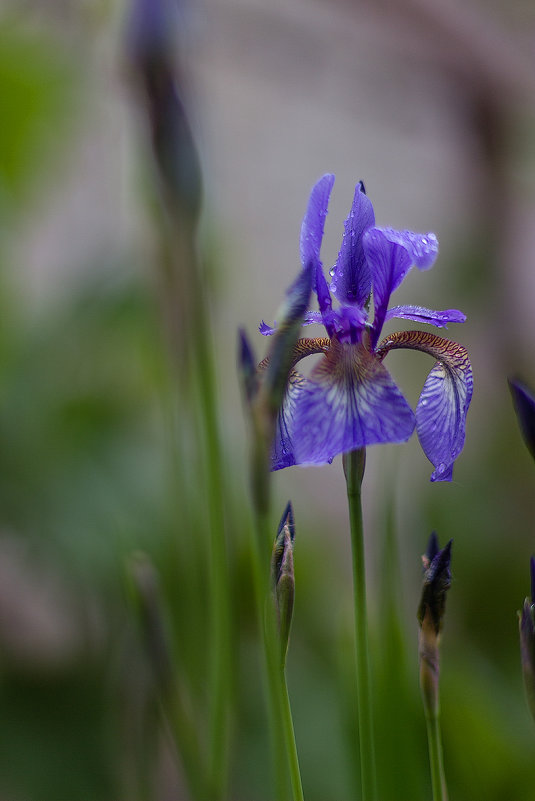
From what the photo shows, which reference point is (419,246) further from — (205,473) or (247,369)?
(205,473)

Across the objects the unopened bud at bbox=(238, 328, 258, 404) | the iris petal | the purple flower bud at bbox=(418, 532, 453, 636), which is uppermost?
the iris petal

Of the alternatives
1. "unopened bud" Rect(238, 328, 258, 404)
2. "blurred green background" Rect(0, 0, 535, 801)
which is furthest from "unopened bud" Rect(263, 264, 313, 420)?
"blurred green background" Rect(0, 0, 535, 801)

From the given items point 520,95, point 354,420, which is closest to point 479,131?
point 520,95

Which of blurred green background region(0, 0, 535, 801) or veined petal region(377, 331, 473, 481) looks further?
blurred green background region(0, 0, 535, 801)

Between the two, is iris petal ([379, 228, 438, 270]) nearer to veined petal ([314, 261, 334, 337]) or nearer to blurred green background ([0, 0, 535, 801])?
veined petal ([314, 261, 334, 337])

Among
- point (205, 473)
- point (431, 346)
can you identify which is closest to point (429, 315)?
point (431, 346)

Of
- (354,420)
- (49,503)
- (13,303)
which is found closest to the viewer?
(354,420)

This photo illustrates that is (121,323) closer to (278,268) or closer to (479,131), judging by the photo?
(479,131)
